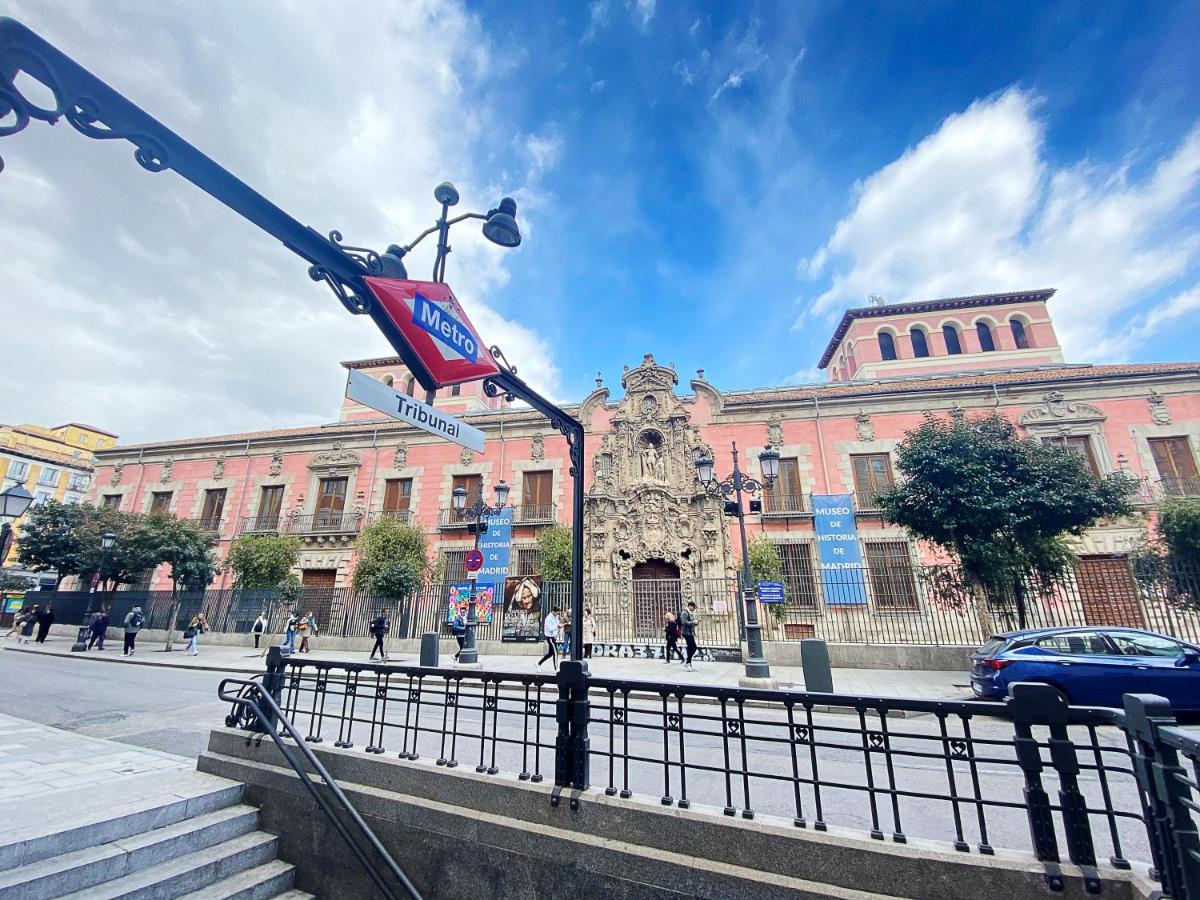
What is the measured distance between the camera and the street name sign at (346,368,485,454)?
3406mm

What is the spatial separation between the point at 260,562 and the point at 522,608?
1218 centimetres

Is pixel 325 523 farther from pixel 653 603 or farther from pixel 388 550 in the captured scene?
pixel 653 603

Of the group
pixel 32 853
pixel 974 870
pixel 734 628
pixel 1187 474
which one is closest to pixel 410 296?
pixel 32 853

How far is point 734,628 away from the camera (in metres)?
17.5

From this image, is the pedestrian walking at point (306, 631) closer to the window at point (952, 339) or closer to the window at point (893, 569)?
the window at point (893, 569)

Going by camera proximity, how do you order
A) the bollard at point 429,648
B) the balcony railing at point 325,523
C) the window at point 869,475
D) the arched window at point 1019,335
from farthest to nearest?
the arched window at point 1019,335 < the balcony railing at point 325,523 < the window at point 869,475 < the bollard at point 429,648

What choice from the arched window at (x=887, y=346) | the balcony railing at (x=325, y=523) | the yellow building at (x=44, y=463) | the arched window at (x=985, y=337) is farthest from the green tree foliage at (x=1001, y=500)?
the yellow building at (x=44, y=463)

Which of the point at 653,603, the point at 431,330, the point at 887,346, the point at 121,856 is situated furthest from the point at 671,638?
the point at 887,346

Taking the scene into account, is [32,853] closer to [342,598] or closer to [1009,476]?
[1009,476]

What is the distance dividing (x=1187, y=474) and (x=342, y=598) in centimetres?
3169

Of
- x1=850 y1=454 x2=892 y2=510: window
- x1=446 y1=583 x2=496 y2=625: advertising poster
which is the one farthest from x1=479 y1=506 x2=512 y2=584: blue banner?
A: x1=850 y1=454 x2=892 y2=510: window

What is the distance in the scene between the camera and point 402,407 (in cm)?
364

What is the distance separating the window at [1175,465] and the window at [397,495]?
30334 millimetres

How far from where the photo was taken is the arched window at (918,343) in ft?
91.6
